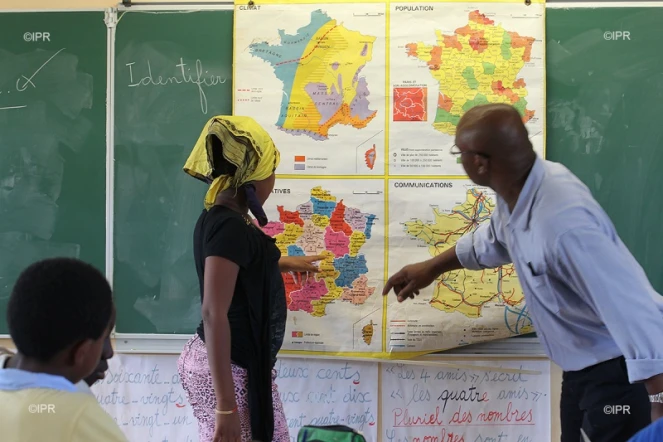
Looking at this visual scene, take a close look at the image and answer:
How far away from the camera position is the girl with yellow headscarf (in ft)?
5.36

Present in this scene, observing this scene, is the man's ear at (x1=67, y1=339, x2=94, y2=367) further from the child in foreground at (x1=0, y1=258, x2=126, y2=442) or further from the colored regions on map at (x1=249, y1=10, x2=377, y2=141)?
the colored regions on map at (x1=249, y1=10, x2=377, y2=141)

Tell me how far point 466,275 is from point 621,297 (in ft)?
3.38

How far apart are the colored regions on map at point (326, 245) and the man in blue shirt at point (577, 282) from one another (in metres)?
0.76

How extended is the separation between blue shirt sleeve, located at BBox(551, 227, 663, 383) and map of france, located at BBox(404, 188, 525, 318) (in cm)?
95

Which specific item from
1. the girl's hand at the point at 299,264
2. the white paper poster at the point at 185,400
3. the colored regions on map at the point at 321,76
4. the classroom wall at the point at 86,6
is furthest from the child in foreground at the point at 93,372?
the classroom wall at the point at 86,6

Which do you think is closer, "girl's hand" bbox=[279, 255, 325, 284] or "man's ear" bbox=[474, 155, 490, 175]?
"man's ear" bbox=[474, 155, 490, 175]

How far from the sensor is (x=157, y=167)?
7.92 feet

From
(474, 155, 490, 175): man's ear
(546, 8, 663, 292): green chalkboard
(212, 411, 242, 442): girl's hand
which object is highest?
(546, 8, 663, 292): green chalkboard

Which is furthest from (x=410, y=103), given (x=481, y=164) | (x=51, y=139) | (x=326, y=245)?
(x=51, y=139)

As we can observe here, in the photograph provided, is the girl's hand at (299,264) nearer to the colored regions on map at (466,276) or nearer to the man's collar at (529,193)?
the colored regions on map at (466,276)

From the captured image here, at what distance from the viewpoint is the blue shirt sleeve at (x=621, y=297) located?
1.26 meters

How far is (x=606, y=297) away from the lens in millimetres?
1291

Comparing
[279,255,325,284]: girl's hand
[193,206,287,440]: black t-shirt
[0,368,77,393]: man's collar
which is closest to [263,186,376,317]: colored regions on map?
[279,255,325,284]: girl's hand

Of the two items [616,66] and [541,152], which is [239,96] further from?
[616,66]
